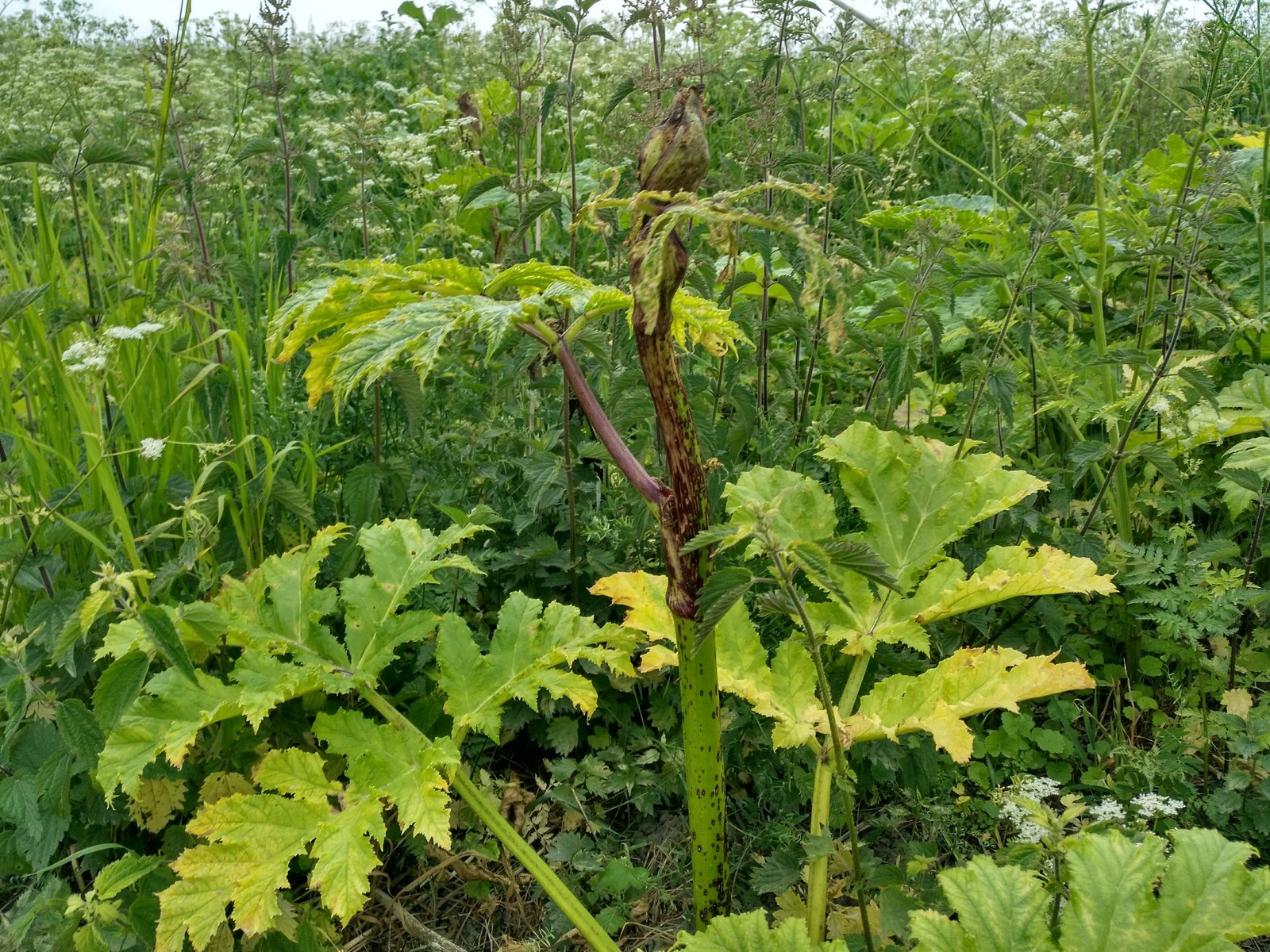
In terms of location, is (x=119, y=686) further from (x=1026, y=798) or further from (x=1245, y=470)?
(x=1245, y=470)

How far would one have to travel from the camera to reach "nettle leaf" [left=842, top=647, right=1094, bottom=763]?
1621 millimetres

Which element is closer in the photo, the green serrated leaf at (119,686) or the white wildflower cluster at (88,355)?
the green serrated leaf at (119,686)

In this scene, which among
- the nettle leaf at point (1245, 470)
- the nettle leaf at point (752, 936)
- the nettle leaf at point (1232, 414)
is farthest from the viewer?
the nettle leaf at point (1232, 414)

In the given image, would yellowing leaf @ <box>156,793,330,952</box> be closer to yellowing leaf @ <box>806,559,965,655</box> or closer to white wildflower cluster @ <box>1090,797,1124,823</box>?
yellowing leaf @ <box>806,559,965,655</box>

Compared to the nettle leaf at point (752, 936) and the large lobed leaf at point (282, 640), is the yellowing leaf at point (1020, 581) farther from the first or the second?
the large lobed leaf at point (282, 640)

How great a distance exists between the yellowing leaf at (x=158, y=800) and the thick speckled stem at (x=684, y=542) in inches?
41.4

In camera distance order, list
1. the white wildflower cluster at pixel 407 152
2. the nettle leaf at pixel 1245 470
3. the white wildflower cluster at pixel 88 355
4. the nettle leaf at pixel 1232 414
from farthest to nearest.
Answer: the white wildflower cluster at pixel 407 152, the nettle leaf at pixel 1232 414, the nettle leaf at pixel 1245 470, the white wildflower cluster at pixel 88 355

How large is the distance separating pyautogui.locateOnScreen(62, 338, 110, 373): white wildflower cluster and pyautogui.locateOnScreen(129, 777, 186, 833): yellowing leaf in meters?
0.82

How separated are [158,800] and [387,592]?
2.02 ft

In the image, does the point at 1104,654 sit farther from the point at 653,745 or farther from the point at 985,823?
the point at 653,745

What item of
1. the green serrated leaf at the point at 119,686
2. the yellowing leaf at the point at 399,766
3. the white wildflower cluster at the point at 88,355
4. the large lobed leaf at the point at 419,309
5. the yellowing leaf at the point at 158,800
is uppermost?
the large lobed leaf at the point at 419,309

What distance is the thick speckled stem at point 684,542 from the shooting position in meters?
1.28

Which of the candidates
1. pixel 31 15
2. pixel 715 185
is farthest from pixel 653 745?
pixel 31 15

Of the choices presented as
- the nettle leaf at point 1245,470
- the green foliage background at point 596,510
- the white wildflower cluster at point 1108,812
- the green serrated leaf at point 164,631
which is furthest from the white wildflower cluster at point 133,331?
the nettle leaf at point 1245,470
